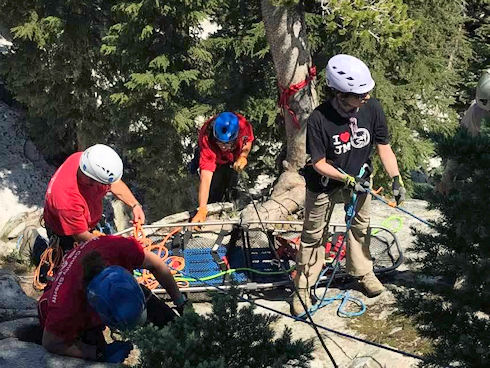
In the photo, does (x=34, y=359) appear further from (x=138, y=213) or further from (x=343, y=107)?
(x=343, y=107)

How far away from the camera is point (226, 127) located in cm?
645

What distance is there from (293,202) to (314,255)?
3.07 m

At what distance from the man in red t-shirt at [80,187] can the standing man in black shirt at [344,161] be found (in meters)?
1.86

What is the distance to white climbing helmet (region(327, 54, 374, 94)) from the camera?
461 cm

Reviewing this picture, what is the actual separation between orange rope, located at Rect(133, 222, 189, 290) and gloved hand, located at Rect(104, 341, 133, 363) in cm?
180

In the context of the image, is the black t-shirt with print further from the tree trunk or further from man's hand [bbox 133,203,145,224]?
the tree trunk

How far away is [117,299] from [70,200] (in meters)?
2.18

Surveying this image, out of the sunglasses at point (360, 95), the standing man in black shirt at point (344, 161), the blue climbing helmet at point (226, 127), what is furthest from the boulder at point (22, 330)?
the sunglasses at point (360, 95)

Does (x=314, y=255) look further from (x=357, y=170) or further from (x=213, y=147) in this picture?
(x=213, y=147)

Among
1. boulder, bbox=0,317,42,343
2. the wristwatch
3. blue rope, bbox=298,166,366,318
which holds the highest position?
the wristwatch

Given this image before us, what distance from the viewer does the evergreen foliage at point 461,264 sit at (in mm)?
2375

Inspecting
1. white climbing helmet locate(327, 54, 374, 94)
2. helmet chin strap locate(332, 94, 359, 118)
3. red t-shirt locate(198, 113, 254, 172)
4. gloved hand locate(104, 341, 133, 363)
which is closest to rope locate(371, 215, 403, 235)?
red t-shirt locate(198, 113, 254, 172)

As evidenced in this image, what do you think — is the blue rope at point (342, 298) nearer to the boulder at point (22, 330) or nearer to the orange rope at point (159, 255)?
the orange rope at point (159, 255)

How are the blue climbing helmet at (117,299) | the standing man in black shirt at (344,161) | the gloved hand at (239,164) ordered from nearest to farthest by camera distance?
the blue climbing helmet at (117,299), the standing man in black shirt at (344,161), the gloved hand at (239,164)
